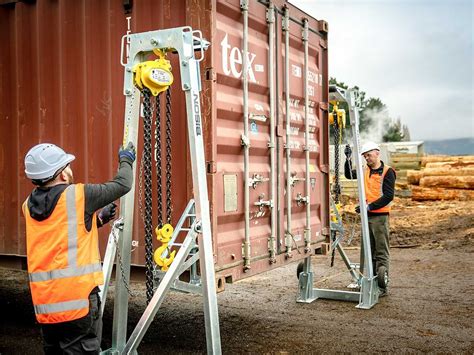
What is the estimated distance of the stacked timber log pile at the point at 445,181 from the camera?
18.9 metres

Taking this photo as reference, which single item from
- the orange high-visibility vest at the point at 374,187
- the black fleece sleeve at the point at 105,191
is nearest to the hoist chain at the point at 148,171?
the black fleece sleeve at the point at 105,191

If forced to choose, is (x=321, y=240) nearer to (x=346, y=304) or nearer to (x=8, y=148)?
(x=346, y=304)

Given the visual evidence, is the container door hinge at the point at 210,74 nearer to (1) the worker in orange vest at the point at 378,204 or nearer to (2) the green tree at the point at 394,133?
(1) the worker in orange vest at the point at 378,204

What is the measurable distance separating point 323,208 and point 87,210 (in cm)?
402

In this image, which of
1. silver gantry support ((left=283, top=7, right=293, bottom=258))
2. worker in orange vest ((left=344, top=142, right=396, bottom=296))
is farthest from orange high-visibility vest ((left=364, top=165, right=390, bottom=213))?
silver gantry support ((left=283, top=7, right=293, bottom=258))

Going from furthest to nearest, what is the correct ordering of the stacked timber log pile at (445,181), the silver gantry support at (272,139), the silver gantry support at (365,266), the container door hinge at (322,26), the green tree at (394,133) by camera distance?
the green tree at (394,133) < the stacked timber log pile at (445,181) < the silver gantry support at (365,266) < the container door hinge at (322,26) < the silver gantry support at (272,139)

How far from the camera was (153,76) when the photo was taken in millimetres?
4148

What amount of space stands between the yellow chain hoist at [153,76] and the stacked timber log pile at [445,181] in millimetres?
16413

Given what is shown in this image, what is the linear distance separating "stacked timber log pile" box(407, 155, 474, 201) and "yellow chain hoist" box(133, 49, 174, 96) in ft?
53.8

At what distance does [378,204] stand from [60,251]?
210 inches

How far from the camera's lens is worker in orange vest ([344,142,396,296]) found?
815 cm

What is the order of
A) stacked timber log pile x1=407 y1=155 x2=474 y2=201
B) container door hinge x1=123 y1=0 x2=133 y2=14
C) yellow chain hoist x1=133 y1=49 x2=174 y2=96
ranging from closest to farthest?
yellow chain hoist x1=133 y1=49 x2=174 y2=96 → container door hinge x1=123 y1=0 x2=133 y2=14 → stacked timber log pile x1=407 y1=155 x2=474 y2=201

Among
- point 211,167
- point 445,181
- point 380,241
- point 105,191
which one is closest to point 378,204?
point 380,241

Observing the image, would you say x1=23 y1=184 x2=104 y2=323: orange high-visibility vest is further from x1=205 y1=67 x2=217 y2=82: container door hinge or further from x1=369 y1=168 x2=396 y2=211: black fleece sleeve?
x1=369 y1=168 x2=396 y2=211: black fleece sleeve
